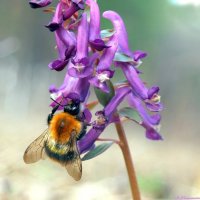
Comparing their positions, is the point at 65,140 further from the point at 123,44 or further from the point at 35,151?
the point at 123,44

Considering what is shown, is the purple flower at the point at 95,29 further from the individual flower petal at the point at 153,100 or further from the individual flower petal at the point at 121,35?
the individual flower petal at the point at 153,100

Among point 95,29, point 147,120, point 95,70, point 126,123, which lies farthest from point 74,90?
point 126,123

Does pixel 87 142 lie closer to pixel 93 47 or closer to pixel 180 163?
pixel 93 47

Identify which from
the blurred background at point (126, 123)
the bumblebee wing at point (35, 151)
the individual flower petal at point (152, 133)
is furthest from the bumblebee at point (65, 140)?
the blurred background at point (126, 123)

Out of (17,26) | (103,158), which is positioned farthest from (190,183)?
(17,26)

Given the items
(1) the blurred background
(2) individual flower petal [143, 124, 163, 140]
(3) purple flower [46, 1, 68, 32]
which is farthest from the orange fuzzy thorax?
(1) the blurred background

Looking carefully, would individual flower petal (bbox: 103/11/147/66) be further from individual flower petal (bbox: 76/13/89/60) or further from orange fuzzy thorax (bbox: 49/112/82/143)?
orange fuzzy thorax (bbox: 49/112/82/143)
